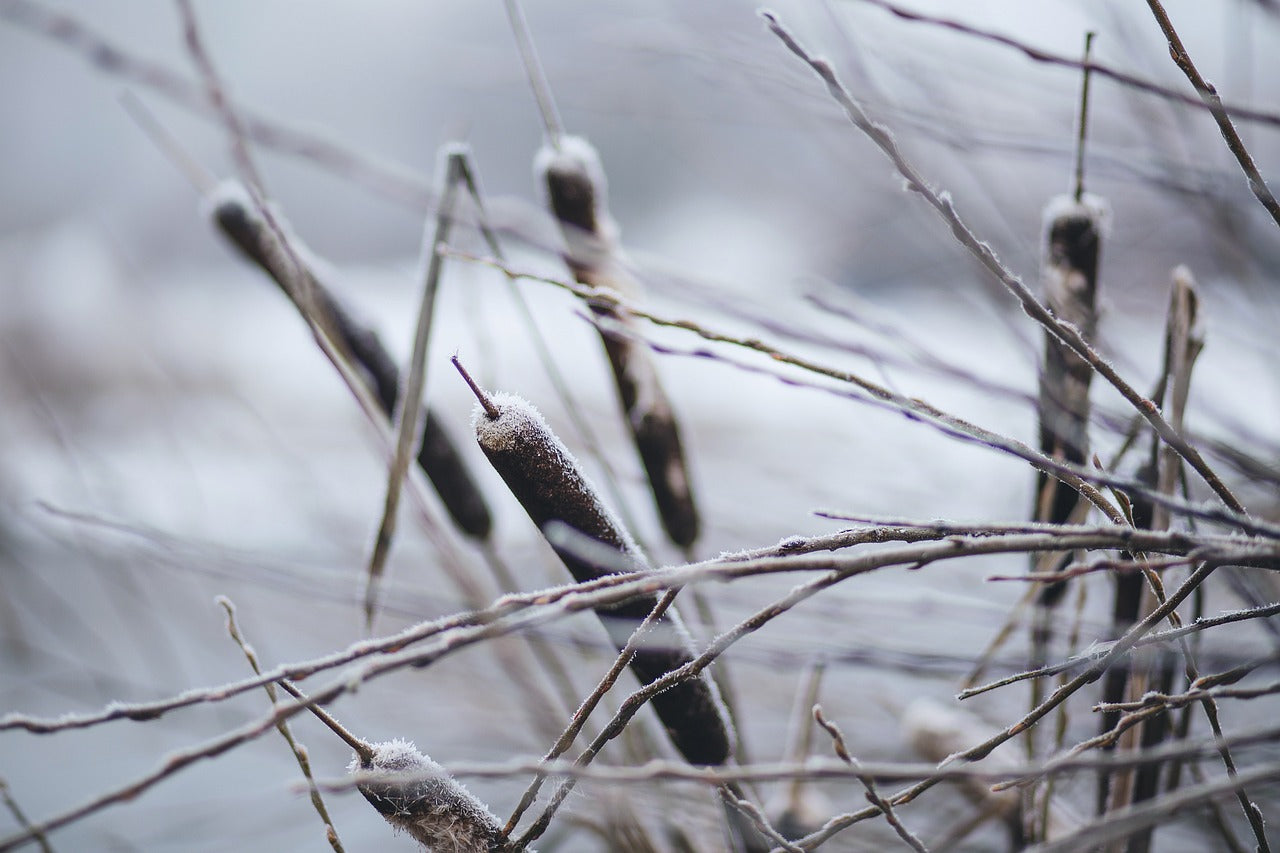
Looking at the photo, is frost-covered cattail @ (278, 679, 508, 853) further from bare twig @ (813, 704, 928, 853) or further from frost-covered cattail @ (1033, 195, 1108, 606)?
frost-covered cattail @ (1033, 195, 1108, 606)

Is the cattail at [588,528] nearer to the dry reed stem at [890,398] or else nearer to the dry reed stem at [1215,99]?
the dry reed stem at [890,398]

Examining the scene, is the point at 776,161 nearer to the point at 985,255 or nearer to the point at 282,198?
the point at 282,198

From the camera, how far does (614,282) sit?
0.34 meters

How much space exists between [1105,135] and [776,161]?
0.77 m

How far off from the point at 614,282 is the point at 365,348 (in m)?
0.10

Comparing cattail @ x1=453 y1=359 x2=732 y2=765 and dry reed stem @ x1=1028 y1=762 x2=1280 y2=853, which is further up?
cattail @ x1=453 y1=359 x2=732 y2=765

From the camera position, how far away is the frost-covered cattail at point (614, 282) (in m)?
0.33

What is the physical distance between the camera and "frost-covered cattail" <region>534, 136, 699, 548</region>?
328mm

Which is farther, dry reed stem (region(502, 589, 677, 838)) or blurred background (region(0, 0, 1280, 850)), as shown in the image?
blurred background (region(0, 0, 1280, 850))

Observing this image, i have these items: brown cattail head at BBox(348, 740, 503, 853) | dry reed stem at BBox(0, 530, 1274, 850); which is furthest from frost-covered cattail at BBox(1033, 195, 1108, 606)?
brown cattail head at BBox(348, 740, 503, 853)

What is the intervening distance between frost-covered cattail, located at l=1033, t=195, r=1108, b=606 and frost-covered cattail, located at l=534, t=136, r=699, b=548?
0.45ft

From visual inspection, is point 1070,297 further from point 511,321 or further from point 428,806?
point 511,321

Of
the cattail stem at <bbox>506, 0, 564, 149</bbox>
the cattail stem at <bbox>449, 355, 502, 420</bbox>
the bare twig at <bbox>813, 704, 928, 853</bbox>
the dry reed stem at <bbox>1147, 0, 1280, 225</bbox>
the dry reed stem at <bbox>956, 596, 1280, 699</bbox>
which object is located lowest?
the bare twig at <bbox>813, 704, 928, 853</bbox>

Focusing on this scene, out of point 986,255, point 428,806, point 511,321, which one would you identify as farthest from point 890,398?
point 511,321
